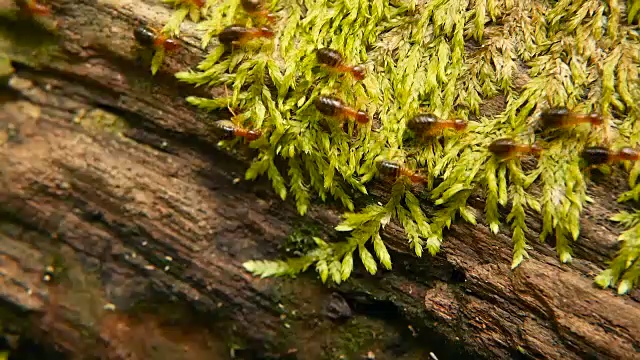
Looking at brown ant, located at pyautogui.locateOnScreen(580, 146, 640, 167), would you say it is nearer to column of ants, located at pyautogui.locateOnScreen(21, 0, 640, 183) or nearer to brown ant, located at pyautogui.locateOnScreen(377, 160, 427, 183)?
column of ants, located at pyautogui.locateOnScreen(21, 0, 640, 183)

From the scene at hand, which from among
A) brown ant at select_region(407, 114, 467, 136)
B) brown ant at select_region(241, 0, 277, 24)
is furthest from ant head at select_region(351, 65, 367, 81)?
brown ant at select_region(241, 0, 277, 24)

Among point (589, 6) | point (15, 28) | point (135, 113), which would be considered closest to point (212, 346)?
point (135, 113)

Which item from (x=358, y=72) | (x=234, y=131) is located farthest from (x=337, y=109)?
(x=234, y=131)

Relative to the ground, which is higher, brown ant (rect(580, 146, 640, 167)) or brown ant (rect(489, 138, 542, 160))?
brown ant (rect(580, 146, 640, 167))

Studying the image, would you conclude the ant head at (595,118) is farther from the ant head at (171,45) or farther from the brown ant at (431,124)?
the ant head at (171,45)

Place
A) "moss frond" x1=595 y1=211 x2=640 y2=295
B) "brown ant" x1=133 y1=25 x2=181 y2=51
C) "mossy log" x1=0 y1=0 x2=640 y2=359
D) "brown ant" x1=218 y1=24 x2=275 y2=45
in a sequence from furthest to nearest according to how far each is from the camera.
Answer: "brown ant" x1=133 y1=25 x2=181 y2=51
"brown ant" x1=218 y1=24 x2=275 y2=45
"mossy log" x1=0 y1=0 x2=640 y2=359
"moss frond" x1=595 y1=211 x2=640 y2=295
